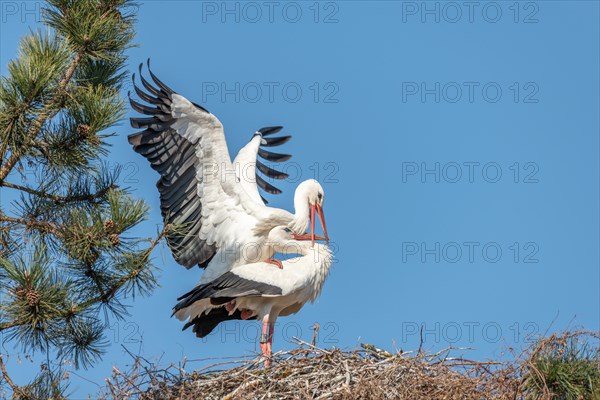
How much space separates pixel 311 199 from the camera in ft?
34.8

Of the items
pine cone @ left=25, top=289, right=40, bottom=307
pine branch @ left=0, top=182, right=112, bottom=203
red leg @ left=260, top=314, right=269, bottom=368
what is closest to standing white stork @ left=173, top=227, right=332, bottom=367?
red leg @ left=260, top=314, right=269, bottom=368

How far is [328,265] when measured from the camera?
1026cm

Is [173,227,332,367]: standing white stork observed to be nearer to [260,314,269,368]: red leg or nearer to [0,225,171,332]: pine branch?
[260,314,269,368]: red leg

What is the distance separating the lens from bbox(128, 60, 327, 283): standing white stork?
1021 centimetres

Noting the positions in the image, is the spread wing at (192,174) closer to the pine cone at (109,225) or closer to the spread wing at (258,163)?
the spread wing at (258,163)

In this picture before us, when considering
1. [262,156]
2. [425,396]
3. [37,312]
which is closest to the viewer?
[37,312]

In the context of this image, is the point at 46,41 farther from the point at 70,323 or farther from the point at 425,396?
the point at 425,396

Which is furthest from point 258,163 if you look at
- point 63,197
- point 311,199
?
point 63,197

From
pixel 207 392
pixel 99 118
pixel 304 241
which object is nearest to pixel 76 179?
pixel 99 118

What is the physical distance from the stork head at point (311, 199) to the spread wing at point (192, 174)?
0.42 metres

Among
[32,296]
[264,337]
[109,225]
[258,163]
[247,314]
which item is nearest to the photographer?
[32,296]

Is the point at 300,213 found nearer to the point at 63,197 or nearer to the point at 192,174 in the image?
the point at 192,174

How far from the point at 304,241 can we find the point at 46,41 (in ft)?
10.4

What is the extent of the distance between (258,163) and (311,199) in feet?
5.94
